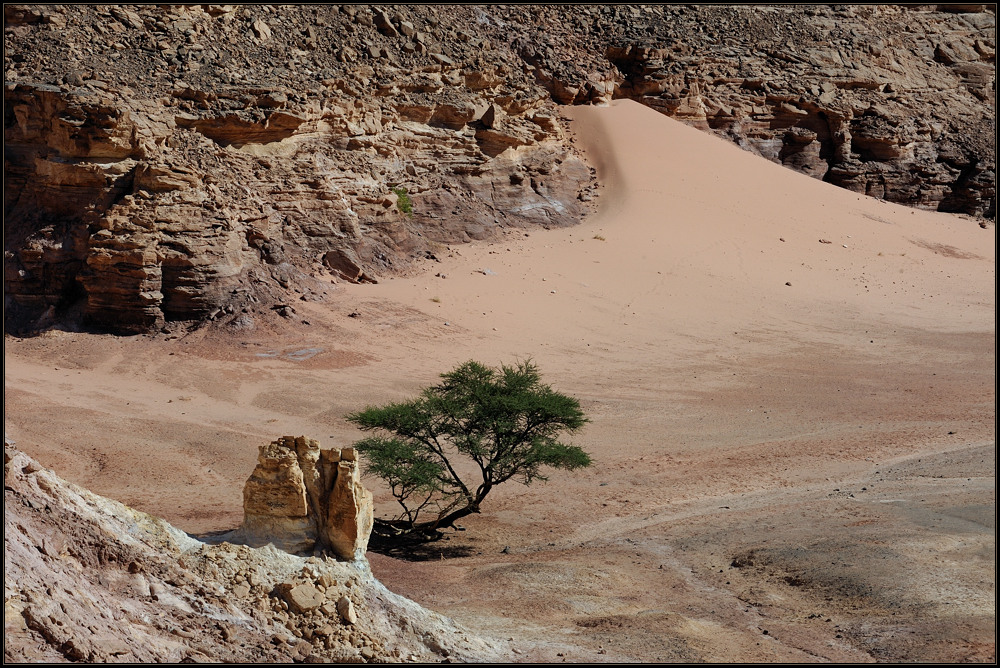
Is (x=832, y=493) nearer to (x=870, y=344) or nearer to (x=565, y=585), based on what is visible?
(x=565, y=585)

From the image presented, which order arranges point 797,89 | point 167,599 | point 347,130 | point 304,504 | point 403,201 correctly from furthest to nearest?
point 797,89 → point 403,201 → point 347,130 → point 304,504 → point 167,599

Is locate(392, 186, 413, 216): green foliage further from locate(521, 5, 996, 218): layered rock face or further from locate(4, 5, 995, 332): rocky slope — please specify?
locate(521, 5, 996, 218): layered rock face

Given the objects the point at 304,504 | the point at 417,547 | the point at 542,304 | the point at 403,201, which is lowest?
the point at 417,547

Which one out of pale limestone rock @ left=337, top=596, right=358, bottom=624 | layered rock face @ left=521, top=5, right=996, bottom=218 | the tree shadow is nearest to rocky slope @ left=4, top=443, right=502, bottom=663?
pale limestone rock @ left=337, top=596, right=358, bottom=624

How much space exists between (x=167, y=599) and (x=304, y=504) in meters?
1.98

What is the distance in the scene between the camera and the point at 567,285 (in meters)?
25.9

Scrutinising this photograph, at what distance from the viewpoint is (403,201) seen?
25953 mm

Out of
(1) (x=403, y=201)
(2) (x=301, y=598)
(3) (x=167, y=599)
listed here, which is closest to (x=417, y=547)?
(2) (x=301, y=598)

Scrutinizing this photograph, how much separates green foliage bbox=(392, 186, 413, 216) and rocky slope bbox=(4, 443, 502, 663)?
17925 mm

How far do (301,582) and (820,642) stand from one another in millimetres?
4504

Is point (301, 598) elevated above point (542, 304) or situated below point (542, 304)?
below

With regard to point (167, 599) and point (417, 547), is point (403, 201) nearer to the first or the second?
point (417, 547)

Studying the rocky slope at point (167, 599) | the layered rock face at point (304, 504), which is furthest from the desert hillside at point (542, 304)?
the layered rock face at point (304, 504)

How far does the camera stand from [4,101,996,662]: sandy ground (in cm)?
1013
